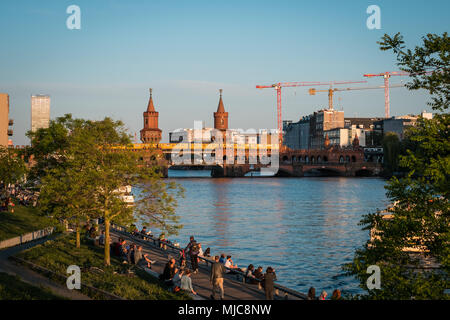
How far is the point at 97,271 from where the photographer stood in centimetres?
2661

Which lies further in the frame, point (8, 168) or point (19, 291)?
point (8, 168)

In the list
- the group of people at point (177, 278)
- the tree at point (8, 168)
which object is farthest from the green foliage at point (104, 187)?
the tree at point (8, 168)

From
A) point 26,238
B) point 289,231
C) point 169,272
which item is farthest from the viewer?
point 289,231

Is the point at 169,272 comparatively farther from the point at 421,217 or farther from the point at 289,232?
the point at 289,232

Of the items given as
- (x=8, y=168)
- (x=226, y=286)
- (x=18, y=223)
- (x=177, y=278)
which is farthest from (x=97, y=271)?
(x=8, y=168)

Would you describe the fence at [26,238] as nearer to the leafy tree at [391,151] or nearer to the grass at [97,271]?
the grass at [97,271]

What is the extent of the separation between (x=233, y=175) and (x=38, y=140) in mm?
138519

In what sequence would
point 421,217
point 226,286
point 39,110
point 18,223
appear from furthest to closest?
point 39,110
point 18,223
point 226,286
point 421,217

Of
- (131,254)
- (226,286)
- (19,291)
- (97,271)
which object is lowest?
(226,286)

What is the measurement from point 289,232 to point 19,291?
42.9 m
